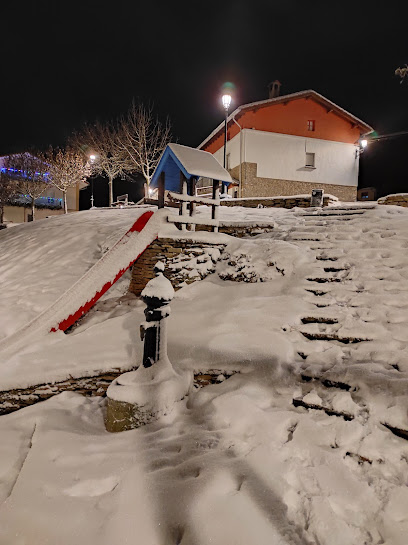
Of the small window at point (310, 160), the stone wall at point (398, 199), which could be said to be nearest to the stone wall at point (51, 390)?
the stone wall at point (398, 199)

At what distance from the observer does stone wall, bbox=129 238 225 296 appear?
5.46m

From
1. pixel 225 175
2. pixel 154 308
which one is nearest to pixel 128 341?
pixel 154 308

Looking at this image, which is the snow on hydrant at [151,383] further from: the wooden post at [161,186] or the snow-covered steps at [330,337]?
the wooden post at [161,186]

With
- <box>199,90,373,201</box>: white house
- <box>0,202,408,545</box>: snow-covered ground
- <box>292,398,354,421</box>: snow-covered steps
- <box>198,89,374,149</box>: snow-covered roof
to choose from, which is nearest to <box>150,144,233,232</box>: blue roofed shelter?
<box>0,202,408,545</box>: snow-covered ground

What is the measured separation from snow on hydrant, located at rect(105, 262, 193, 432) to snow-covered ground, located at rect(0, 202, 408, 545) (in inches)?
4.9

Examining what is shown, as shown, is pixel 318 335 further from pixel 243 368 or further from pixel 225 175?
pixel 225 175

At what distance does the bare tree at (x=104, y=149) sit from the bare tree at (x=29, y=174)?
4.00m

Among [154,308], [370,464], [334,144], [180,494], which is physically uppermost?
[334,144]

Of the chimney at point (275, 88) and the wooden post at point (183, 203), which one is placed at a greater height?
the chimney at point (275, 88)

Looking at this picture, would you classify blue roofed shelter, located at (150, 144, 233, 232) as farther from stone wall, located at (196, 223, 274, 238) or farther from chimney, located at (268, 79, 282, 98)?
chimney, located at (268, 79, 282, 98)

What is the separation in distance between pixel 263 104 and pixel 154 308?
1935 centimetres

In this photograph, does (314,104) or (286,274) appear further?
(314,104)

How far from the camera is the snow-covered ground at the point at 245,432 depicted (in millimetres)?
1747

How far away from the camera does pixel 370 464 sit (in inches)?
79.7
